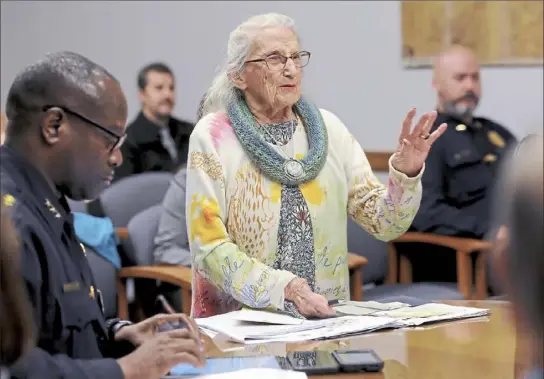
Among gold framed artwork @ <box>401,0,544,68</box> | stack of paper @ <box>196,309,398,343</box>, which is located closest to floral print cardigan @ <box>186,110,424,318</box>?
stack of paper @ <box>196,309,398,343</box>

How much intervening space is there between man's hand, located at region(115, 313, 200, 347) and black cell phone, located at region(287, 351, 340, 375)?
0.23 metres

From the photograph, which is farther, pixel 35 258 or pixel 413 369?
pixel 413 369

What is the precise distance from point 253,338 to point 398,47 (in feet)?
11.8

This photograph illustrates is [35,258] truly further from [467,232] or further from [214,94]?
[467,232]

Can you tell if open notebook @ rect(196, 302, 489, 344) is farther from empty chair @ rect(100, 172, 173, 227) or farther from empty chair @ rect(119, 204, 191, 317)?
empty chair @ rect(100, 172, 173, 227)

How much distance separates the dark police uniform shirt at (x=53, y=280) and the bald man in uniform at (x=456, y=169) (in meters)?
2.69

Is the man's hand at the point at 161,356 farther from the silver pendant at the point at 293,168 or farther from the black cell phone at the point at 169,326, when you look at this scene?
the silver pendant at the point at 293,168

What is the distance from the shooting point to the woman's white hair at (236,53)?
2508mm

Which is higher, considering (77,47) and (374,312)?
(77,47)

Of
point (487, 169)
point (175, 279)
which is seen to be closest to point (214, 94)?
point (175, 279)

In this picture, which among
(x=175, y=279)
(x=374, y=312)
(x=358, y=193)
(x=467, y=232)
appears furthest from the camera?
(x=467, y=232)

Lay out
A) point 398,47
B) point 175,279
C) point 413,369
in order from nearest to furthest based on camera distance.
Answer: point 413,369, point 175,279, point 398,47

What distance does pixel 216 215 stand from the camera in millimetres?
2359

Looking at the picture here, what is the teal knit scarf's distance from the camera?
94.3 inches
